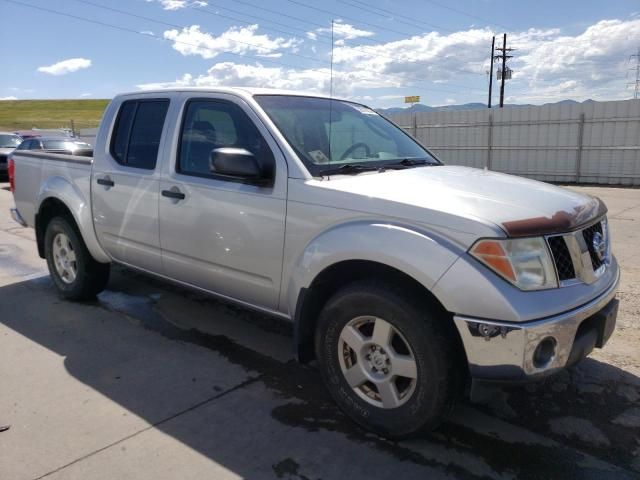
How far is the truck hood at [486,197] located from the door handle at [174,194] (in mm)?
1195

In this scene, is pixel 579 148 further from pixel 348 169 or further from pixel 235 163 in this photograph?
pixel 235 163

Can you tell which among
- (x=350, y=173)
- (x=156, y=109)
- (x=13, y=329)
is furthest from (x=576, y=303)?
(x=13, y=329)

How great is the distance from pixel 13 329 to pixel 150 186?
5.96ft

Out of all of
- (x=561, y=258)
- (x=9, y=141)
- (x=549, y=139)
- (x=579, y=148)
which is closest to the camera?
(x=561, y=258)

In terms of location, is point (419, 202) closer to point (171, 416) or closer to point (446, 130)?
point (171, 416)

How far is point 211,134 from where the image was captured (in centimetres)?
370

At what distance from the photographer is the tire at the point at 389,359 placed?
256 cm

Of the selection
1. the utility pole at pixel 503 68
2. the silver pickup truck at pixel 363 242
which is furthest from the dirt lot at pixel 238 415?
the utility pole at pixel 503 68

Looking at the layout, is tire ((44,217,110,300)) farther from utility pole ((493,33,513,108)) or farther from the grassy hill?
the grassy hill

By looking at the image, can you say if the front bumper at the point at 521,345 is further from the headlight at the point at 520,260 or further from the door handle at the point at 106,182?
the door handle at the point at 106,182

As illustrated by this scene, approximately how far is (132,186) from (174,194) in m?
0.58

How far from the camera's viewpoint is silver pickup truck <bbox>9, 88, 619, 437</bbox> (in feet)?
7.97

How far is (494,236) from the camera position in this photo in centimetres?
239

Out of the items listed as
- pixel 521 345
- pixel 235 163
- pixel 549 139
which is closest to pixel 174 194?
pixel 235 163
